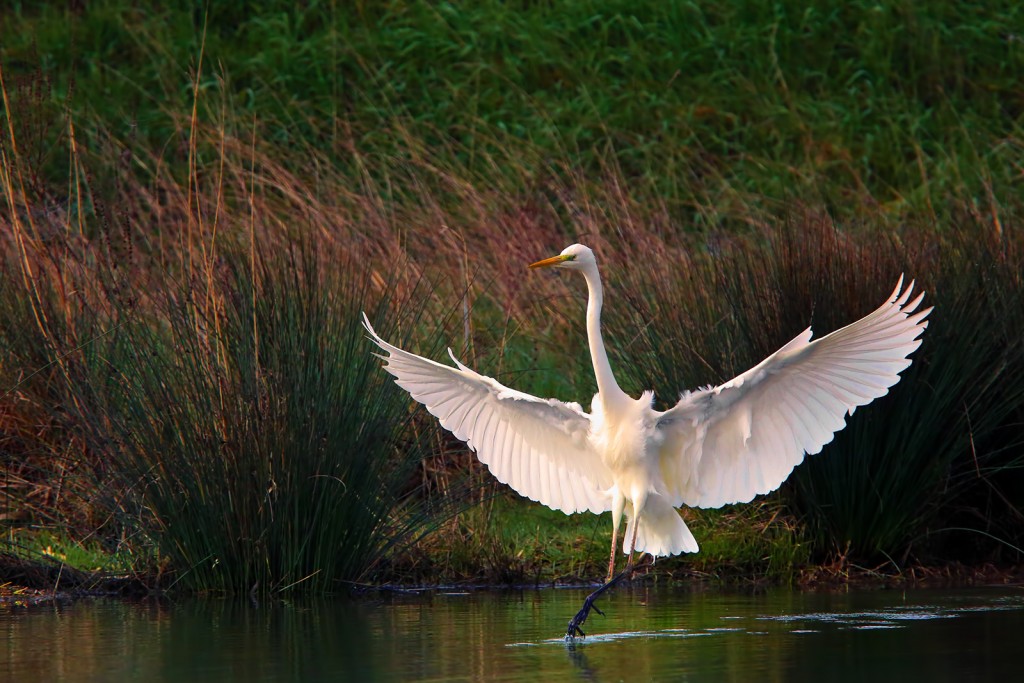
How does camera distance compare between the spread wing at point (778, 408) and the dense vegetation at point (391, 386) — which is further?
the dense vegetation at point (391, 386)

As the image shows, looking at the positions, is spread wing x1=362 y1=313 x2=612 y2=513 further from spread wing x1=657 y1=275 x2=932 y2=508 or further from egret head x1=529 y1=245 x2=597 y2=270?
egret head x1=529 y1=245 x2=597 y2=270

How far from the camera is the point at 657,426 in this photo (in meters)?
5.59

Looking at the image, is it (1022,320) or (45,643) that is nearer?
(45,643)

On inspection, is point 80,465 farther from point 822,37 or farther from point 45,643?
point 822,37

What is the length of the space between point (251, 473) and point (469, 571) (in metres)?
1.12

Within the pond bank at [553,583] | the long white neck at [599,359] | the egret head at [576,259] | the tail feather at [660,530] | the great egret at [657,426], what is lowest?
the pond bank at [553,583]

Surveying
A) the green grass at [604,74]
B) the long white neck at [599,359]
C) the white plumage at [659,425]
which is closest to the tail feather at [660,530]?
the white plumage at [659,425]

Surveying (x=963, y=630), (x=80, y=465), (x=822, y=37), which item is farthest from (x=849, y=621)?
(x=822, y=37)

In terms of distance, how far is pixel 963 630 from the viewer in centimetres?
488

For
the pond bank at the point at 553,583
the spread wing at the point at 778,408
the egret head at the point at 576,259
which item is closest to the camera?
the spread wing at the point at 778,408

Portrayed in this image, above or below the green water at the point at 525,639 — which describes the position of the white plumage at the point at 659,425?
above

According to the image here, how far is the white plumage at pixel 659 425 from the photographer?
511 cm

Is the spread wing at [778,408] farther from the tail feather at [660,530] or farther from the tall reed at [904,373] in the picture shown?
the tall reed at [904,373]

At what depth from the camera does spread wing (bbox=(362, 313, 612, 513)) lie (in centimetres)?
561
